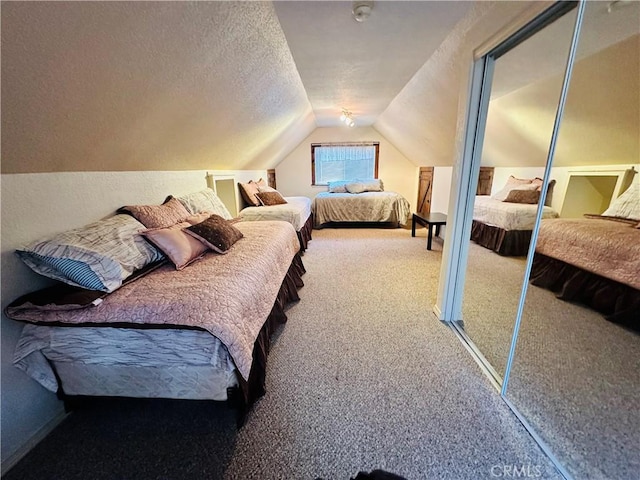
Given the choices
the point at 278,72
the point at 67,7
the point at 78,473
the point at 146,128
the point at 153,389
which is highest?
the point at 278,72

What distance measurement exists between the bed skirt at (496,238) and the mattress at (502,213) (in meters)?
0.04

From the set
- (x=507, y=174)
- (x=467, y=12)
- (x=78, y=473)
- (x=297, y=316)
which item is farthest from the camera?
(x=297, y=316)

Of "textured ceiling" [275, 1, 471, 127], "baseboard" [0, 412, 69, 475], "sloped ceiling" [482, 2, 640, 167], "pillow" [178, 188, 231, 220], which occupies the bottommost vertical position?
"baseboard" [0, 412, 69, 475]

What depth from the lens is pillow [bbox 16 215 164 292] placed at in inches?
46.9

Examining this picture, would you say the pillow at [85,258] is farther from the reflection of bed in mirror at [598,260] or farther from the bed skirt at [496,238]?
the bed skirt at [496,238]

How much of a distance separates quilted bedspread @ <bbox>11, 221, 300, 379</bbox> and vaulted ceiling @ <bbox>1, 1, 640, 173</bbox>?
0.74m

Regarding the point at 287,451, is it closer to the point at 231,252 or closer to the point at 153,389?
the point at 153,389

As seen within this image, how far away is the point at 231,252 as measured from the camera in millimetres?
1860

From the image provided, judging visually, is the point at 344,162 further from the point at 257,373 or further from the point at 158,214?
the point at 257,373

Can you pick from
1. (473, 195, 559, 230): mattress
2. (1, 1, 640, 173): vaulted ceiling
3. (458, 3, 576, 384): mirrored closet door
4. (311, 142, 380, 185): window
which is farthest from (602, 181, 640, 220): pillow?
(311, 142, 380, 185): window

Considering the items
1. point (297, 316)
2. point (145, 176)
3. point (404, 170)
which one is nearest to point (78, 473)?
point (297, 316)

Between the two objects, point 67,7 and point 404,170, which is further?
point 404,170

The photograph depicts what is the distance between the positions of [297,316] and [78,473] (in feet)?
4.54

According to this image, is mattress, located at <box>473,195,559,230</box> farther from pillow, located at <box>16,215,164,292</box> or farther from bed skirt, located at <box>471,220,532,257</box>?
pillow, located at <box>16,215,164,292</box>
